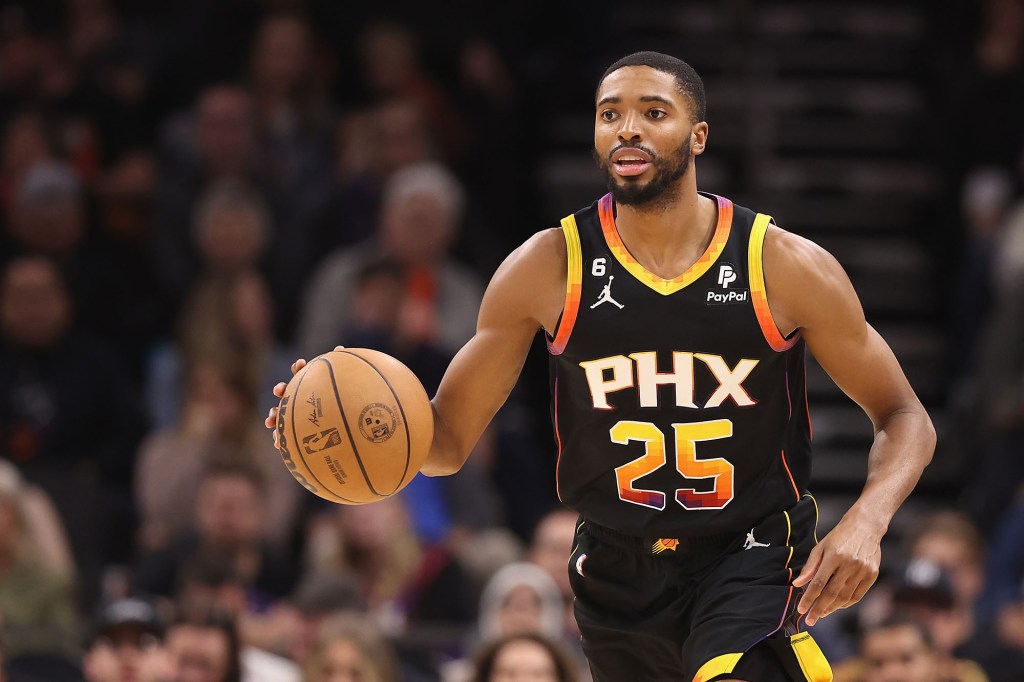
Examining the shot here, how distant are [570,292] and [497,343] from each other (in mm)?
280

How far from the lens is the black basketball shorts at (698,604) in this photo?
4.20m

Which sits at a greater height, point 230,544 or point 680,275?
point 680,275

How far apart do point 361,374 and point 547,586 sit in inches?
129

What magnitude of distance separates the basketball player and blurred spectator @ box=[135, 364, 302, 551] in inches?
166

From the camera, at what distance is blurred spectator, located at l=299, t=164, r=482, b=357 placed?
8.97 meters

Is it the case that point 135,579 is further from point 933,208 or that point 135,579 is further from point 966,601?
point 933,208

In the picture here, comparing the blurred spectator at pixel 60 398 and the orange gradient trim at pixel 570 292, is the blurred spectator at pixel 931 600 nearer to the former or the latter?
the orange gradient trim at pixel 570 292

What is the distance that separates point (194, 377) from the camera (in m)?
9.07

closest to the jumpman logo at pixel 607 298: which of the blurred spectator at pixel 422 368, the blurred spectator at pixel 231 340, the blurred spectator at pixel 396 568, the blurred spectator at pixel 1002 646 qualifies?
the blurred spectator at pixel 1002 646

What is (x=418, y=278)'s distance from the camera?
9.15m

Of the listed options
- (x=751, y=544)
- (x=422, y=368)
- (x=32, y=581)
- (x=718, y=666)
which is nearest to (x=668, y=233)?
(x=751, y=544)

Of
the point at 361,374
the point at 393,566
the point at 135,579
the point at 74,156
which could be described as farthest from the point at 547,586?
the point at 74,156

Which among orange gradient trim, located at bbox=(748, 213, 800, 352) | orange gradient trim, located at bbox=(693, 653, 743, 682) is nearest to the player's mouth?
orange gradient trim, located at bbox=(748, 213, 800, 352)

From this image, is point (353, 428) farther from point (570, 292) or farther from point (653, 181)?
point (653, 181)
